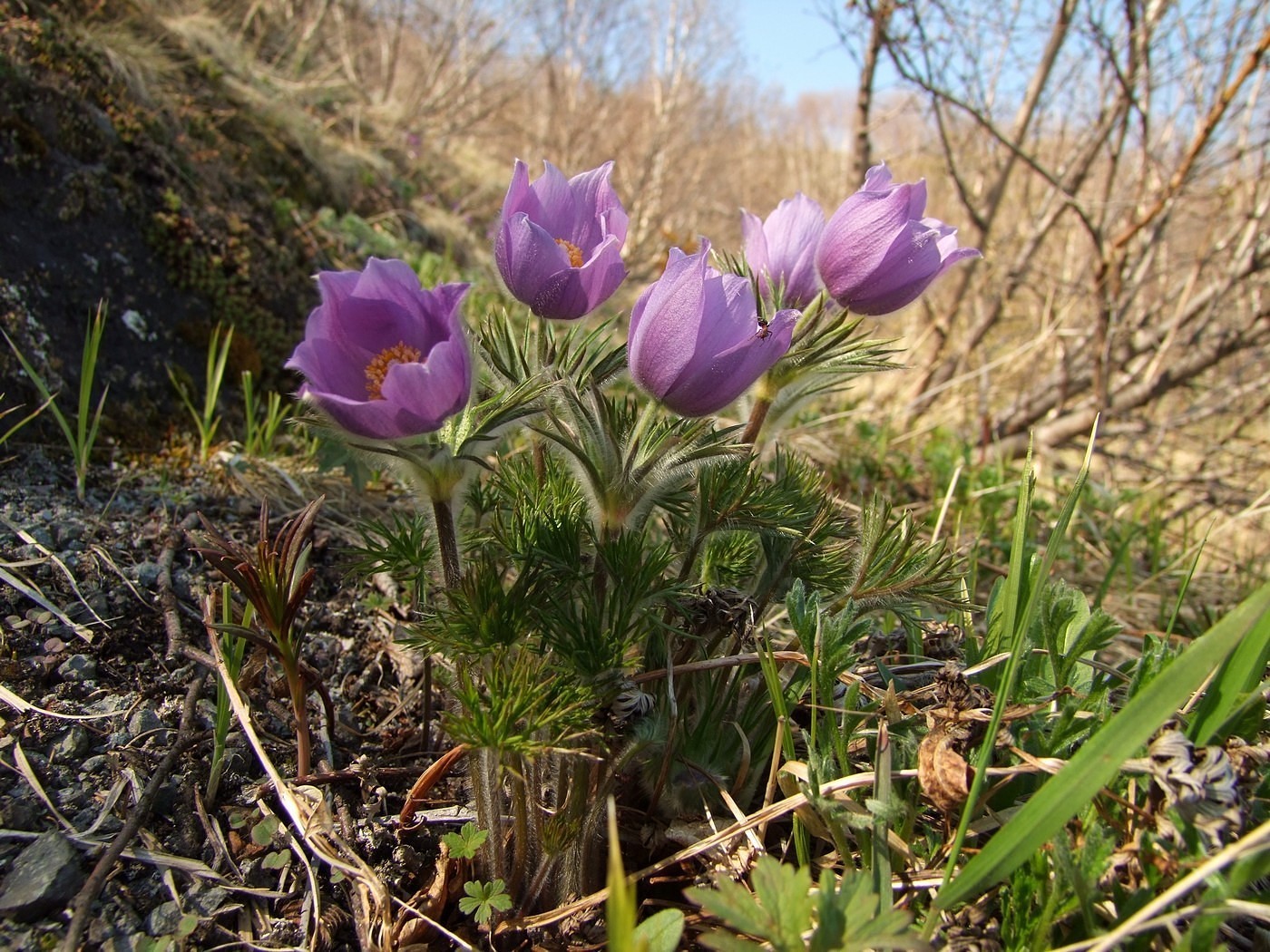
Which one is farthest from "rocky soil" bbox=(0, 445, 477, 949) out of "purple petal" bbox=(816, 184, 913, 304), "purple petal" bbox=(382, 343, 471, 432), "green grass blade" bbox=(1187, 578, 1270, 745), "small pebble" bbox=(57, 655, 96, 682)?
"green grass blade" bbox=(1187, 578, 1270, 745)

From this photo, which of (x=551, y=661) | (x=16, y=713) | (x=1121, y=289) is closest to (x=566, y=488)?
(x=551, y=661)

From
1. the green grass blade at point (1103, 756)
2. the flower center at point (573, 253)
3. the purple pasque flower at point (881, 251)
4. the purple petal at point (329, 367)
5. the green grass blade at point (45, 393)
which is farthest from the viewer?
the green grass blade at point (45, 393)

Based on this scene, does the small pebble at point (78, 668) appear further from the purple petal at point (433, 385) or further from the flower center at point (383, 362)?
the purple petal at point (433, 385)

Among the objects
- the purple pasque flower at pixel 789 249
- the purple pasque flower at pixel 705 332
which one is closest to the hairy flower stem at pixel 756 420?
the purple pasque flower at pixel 789 249

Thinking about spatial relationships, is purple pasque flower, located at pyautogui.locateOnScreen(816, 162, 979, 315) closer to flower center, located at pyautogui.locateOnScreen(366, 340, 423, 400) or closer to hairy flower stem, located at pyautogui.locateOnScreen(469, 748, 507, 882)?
flower center, located at pyautogui.locateOnScreen(366, 340, 423, 400)

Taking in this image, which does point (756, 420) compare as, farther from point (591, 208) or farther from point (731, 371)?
point (591, 208)

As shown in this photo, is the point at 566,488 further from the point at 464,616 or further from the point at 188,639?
the point at 188,639
